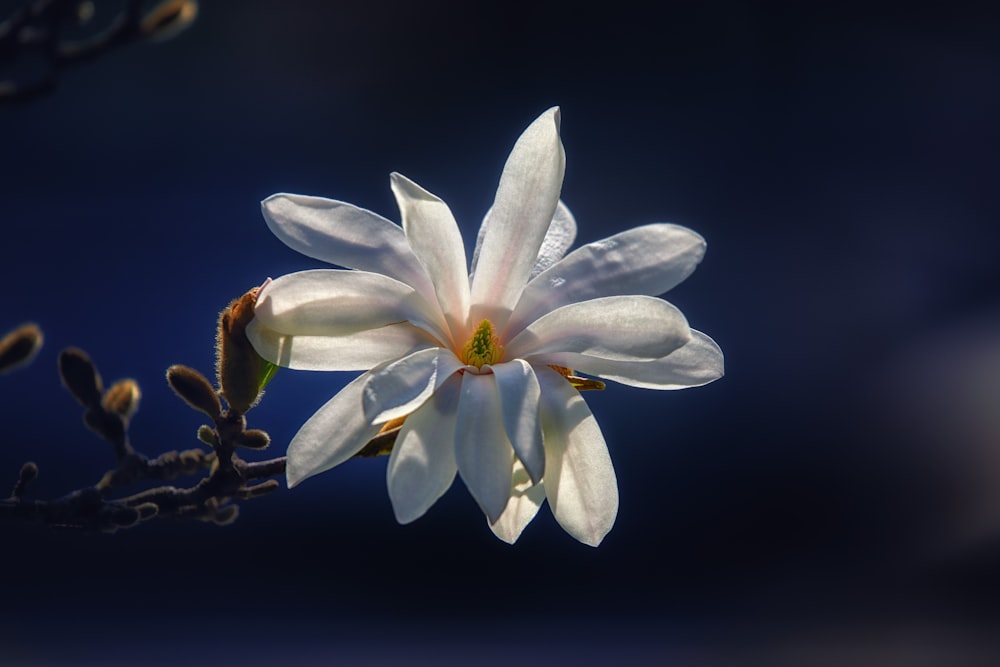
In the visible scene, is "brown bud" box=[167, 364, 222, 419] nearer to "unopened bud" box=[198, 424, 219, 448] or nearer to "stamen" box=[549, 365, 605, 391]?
"unopened bud" box=[198, 424, 219, 448]

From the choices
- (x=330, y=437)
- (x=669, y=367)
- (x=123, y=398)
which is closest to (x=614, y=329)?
(x=669, y=367)

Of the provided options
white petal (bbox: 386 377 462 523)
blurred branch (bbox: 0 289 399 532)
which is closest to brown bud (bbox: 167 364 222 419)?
blurred branch (bbox: 0 289 399 532)

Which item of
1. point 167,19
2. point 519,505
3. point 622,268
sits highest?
point 167,19

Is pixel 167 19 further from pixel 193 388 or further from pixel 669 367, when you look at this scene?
pixel 669 367

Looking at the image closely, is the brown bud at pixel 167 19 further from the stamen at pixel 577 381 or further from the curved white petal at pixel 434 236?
the stamen at pixel 577 381

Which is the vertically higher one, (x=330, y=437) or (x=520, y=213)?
(x=520, y=213)

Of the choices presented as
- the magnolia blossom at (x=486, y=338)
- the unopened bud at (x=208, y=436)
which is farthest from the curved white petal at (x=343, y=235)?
the unopened bud at (x=208, y=436)

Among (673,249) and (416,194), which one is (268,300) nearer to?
(416,194)
